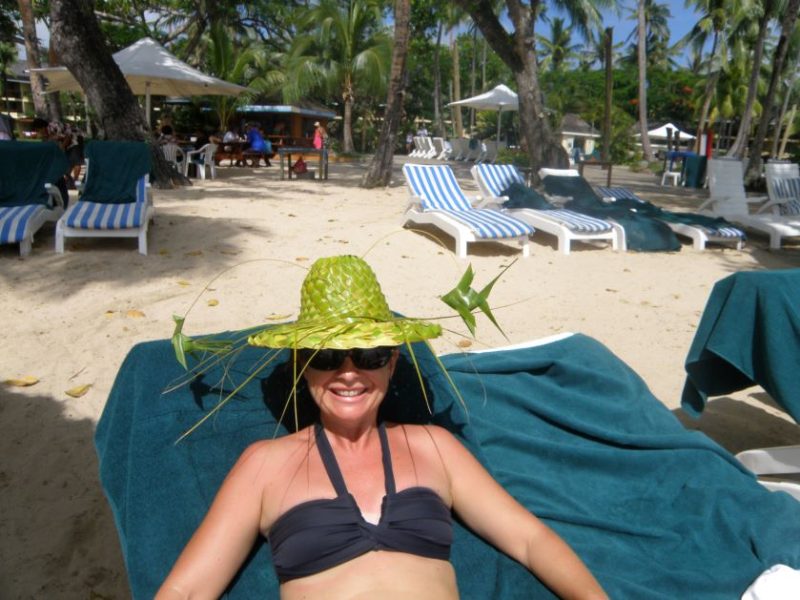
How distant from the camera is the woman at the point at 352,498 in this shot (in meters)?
1.55

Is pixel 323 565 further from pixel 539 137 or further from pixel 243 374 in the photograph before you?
pixel 539 137

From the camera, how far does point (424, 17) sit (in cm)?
2881

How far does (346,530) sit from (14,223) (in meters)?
6.02

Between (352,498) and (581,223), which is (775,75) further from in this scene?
(352,498)

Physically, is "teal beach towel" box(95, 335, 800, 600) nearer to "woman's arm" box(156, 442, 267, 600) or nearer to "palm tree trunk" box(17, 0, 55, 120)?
"woman's arm" box(156, 442, 267, 600)

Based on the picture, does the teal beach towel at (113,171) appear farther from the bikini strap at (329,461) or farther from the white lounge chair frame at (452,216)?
the bikini strap at (329,461)

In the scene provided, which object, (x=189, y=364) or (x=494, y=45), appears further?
(x=494, y=45)

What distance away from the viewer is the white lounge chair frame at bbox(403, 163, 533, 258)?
726 cm

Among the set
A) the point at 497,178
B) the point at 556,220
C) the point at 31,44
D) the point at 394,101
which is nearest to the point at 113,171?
the point at 497,178

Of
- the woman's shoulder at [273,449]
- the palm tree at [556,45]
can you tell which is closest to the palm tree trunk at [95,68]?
the woman's shoulder at [273,449]

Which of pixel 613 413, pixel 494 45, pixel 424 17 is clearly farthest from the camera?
pixel 424 17

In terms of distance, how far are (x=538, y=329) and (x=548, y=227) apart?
10.4 ft

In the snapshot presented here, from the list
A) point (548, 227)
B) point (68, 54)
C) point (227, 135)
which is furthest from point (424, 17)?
point (548, 227)

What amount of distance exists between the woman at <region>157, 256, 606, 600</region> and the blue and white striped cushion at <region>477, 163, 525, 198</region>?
781 centimetres
